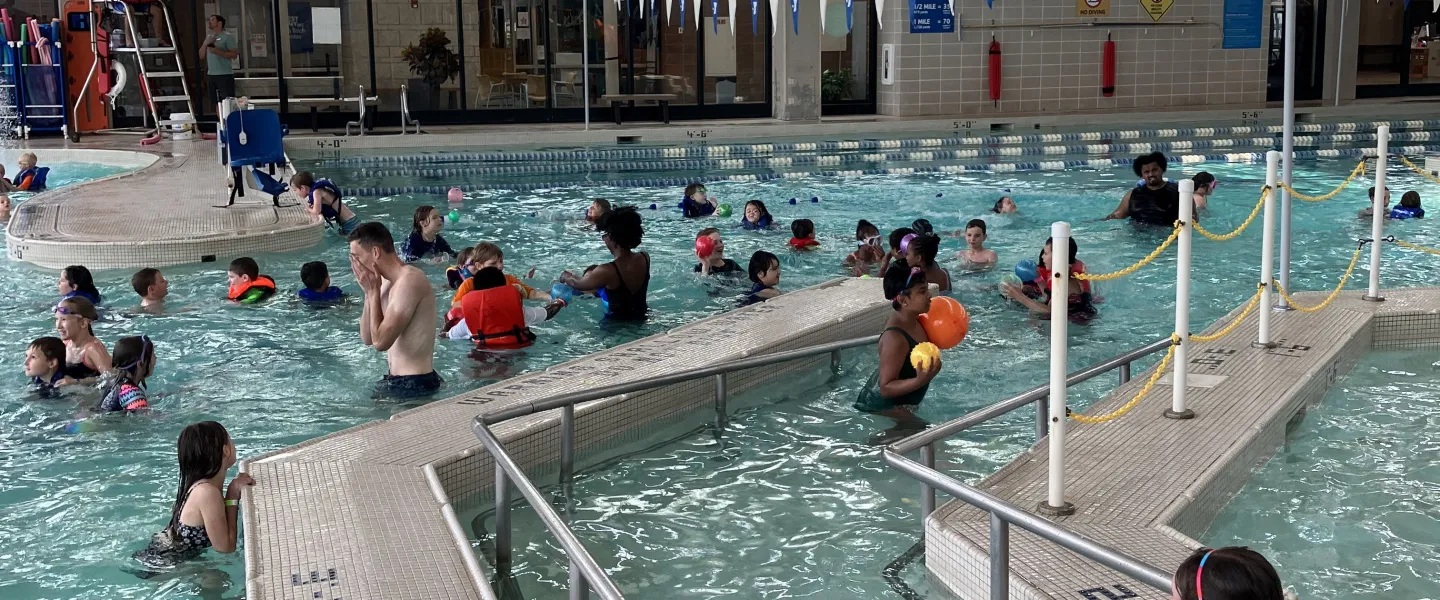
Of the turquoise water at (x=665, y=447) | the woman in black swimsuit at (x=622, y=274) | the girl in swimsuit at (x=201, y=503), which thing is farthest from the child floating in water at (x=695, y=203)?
the girl in swimsuit at (x=201, y=503)

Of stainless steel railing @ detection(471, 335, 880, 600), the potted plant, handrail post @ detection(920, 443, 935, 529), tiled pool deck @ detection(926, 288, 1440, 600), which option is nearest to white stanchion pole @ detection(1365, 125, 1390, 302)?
tiled pool deck @ detection(926, 288, 1440, 600)

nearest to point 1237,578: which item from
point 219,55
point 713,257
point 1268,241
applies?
point 1268,241

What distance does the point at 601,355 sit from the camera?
6820 mm

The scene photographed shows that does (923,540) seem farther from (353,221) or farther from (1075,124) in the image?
(1075,124)

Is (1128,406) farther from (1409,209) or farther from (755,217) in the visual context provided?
(1409,209)

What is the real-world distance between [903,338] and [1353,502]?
1.89 m

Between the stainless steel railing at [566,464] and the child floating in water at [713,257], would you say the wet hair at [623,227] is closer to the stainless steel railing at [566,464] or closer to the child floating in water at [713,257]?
the child floating in water at [713,257]

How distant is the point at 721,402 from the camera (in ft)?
20.4

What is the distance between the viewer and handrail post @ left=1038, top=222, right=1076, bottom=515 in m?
3.94

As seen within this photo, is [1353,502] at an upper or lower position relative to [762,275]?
lower

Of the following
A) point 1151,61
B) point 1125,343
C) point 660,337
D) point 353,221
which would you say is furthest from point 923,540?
point 1151,61

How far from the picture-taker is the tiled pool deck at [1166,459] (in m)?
4.03

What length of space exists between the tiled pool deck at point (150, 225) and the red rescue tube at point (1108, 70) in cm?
1428

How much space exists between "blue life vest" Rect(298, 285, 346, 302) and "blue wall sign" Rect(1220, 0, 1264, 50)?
59.3 ft
